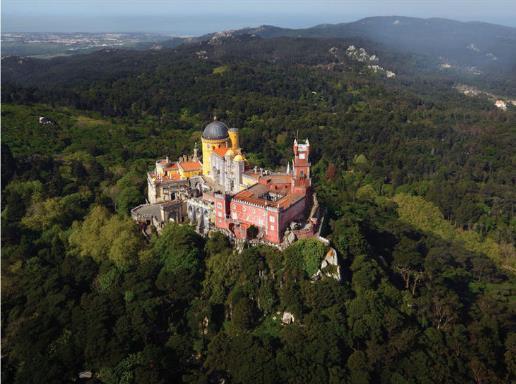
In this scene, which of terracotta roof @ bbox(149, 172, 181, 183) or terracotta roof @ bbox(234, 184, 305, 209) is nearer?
terracotta roof @ bbox(234, 184, 305, 209)

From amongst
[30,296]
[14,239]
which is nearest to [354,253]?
[30,296]

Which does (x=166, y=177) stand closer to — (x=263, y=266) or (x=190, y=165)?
(x=190, y=165)

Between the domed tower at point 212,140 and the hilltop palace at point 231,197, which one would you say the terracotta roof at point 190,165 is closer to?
the hilltop palace at point 231,197

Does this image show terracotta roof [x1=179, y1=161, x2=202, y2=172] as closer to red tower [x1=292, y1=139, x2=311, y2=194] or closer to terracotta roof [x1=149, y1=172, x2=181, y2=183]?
terracotta roof [x1=149, y1=172, x2=181, y2=183]

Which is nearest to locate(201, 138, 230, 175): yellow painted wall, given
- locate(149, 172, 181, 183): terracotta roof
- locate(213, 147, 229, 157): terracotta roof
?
locate(213, 147, 229, 157): terracotta roof

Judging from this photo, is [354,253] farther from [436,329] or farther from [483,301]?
[483,301]

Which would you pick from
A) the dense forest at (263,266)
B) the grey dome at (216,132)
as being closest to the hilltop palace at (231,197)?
the grey dome at (216,132)
